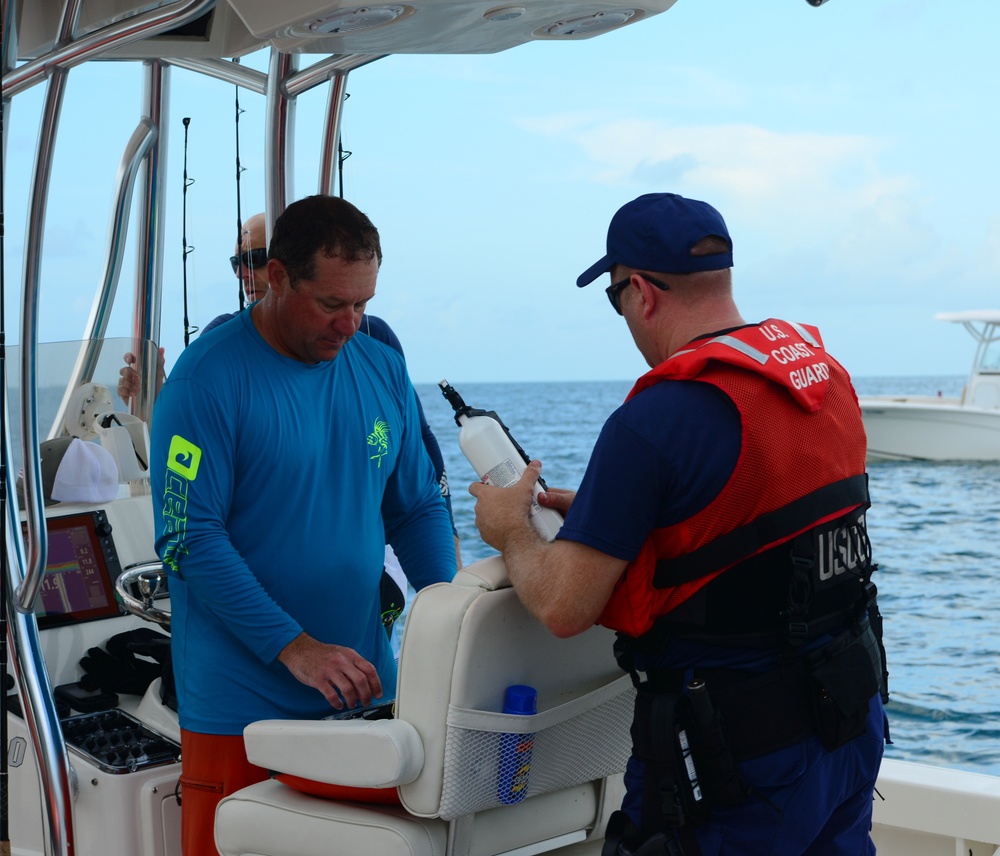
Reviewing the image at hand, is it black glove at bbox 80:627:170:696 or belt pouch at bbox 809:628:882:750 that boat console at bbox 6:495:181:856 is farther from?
belt pouch at bbox 809:628:882:750

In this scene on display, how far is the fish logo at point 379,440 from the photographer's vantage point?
223 centimetres

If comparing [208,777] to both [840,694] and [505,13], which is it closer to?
[840,694]

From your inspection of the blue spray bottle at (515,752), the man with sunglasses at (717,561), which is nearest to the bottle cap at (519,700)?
the blue spray bottle at (515,752)

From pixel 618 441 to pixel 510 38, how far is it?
102 centimetres

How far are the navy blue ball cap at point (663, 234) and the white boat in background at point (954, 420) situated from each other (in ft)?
73.2

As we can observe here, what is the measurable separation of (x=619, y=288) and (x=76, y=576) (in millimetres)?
1716

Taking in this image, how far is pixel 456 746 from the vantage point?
5.47ft

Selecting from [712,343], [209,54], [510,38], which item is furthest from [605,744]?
[209,54]

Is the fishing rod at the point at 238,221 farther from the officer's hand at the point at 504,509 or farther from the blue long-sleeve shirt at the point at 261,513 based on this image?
the officer's hand at the point at 504,509

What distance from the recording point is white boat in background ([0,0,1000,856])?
1.70m

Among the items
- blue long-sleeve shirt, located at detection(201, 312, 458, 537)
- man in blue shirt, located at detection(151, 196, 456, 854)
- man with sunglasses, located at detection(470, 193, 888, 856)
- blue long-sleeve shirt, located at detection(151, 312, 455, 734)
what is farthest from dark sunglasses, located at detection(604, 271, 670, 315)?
blue long-sleeve shirt, located at detection(201, 312, 458, 537)

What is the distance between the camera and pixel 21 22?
2.74 m

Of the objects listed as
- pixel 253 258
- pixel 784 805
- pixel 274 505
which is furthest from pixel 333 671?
pixel 253 258

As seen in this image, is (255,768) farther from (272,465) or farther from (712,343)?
(712,343)
